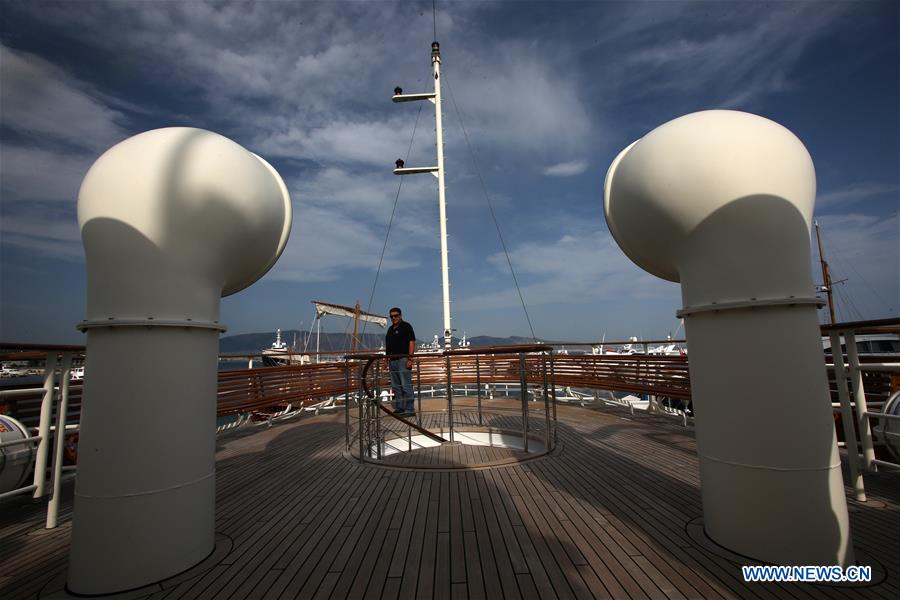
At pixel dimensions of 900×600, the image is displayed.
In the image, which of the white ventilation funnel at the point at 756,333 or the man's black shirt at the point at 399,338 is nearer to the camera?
the white ventilation funnel at the point at 756,333

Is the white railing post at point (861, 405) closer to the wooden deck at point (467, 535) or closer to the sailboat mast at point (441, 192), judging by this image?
the wooden deck at point (467, 535)

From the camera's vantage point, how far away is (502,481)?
406 centimetres

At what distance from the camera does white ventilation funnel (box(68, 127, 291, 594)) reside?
235cm

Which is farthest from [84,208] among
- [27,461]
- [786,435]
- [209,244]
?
[786,435]

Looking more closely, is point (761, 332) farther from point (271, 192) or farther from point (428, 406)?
point (428, 406)

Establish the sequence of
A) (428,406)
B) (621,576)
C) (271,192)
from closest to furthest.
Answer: (621,576) < (271,192) < (428,406)

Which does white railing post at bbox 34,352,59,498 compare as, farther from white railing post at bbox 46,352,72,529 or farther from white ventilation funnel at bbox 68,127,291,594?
white ventilation funnel at bbox 68,127,291,594

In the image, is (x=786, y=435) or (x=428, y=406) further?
(x=428, y=406)

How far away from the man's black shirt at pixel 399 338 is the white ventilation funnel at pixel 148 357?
4680 millimetres

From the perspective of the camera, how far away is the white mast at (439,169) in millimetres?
11244

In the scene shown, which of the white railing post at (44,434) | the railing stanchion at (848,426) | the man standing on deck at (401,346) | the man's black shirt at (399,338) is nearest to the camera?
the white railing post at (44,434)

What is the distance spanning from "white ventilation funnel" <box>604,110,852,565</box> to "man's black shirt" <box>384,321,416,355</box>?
17.2 feet

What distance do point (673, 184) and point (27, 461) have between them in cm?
519

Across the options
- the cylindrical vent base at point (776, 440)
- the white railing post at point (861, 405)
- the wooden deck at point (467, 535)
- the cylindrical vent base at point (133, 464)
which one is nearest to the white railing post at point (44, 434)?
the wooden deck at point (467, 535)
